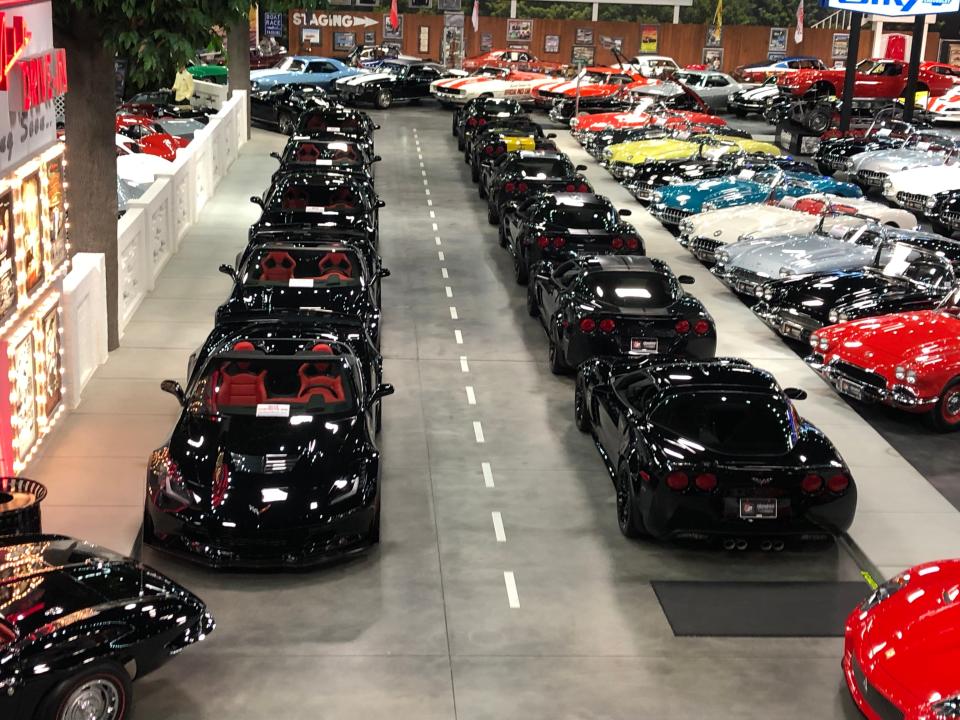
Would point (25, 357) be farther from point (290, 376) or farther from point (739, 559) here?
point (739, 559)

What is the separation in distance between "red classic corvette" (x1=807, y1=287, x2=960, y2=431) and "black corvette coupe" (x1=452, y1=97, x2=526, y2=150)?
55.2ft

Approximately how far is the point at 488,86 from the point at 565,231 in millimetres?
23276

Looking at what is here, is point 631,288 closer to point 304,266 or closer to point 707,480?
point 304,266

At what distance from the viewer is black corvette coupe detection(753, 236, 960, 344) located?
1614 cm

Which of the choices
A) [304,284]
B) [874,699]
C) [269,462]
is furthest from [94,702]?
[304,284]

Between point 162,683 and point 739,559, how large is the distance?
15.2 ft

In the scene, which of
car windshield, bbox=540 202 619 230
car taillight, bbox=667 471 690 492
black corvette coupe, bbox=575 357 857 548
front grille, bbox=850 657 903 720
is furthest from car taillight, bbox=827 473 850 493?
car windshield, bbox=540 202 619 230

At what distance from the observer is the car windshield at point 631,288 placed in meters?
14.8

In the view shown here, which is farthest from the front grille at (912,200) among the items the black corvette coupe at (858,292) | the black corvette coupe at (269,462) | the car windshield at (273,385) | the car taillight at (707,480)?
the car windshield at (273,385)

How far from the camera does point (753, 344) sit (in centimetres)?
1656

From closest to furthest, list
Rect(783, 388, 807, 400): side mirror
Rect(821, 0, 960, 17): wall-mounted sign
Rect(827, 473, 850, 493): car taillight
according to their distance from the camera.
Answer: Rect(827, 473, 850, 493): car taillight < Rect(783, 388, 807, 400): side mirror < Rect(821, 0, 960, 17): wall-mounted sign

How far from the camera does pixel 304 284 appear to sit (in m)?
14.6

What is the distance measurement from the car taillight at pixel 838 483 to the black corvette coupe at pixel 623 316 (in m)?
4.34

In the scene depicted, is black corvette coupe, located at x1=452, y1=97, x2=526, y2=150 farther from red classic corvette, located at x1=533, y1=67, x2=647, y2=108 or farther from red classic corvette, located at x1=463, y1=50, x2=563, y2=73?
red classic corvette, located at x1=463, y1=50, x2=563, y2=73
